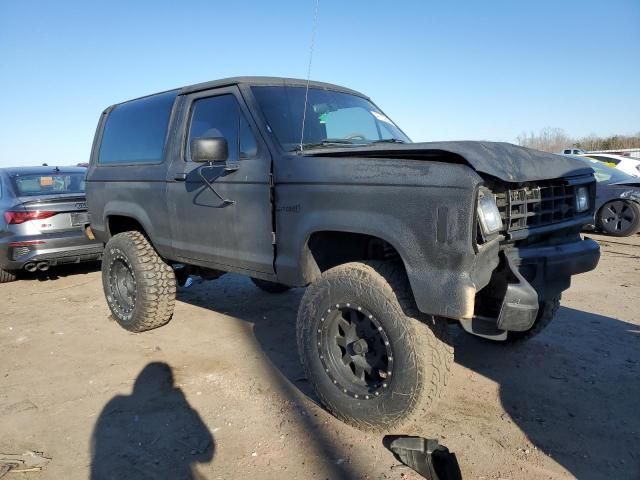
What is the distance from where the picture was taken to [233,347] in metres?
4.08

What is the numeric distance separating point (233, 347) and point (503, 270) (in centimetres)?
252

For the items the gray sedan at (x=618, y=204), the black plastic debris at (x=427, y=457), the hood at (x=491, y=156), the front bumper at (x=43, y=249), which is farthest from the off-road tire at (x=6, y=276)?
the gray sedan at (x=618, y=204)

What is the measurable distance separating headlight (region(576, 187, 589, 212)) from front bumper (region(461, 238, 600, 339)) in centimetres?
26

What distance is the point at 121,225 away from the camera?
4.79m

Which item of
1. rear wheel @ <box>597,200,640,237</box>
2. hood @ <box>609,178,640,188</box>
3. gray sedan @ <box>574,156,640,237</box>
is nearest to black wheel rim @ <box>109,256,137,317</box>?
gray sedan @ <box>574,156,640,237</box>

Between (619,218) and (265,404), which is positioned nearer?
(265,404)

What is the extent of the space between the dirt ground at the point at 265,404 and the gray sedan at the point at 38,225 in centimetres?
136

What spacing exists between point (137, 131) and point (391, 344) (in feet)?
10.8

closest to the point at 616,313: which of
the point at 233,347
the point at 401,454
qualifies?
the point at 401,454

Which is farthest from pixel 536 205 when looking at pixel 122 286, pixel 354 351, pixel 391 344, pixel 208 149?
pixel 122 286

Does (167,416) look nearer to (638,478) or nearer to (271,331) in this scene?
(271,331)

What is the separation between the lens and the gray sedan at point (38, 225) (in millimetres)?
5930

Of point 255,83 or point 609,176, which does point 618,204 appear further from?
point 255,83

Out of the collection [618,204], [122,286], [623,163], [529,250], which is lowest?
[122,286]
